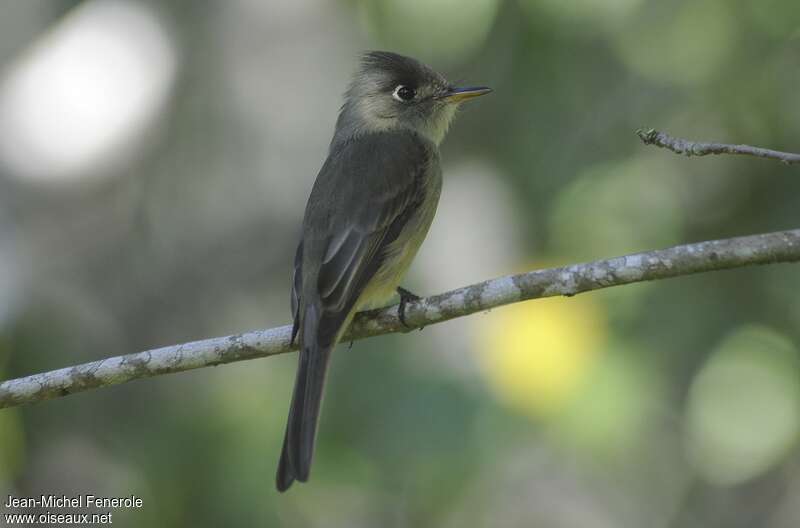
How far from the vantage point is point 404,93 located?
583 cm

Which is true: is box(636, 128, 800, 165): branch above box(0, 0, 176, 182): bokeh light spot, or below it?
below

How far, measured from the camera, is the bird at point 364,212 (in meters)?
4.34

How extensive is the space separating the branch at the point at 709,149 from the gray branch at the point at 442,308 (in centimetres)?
29

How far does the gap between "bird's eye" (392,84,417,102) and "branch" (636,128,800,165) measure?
7.05ft

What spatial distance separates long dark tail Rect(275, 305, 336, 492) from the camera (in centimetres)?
405

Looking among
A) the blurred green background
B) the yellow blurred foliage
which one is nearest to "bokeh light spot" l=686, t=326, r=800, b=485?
the blurred green background

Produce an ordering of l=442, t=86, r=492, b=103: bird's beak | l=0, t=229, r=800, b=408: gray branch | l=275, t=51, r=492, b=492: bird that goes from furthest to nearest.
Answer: l=442, t=86, r=492, b=103: bird's beak
l=275, t=51, r=492, b=492: bird
l=0, t=229, r=800, b=408: gray branch

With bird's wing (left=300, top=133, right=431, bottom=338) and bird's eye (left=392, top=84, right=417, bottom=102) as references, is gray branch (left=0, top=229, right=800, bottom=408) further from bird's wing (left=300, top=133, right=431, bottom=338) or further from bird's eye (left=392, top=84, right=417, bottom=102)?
bird's eye (left=392, top=84, right=417, bottom=102)

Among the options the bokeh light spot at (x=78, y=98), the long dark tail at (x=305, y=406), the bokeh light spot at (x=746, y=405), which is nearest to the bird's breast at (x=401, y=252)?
the long dark tail at (x=305, y=406)

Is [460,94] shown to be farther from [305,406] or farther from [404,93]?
[305,406]

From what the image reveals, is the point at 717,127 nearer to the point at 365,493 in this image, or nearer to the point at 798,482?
the point at 798,482

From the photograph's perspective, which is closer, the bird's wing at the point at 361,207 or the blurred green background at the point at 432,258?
the bird's wing at the point at 361,207

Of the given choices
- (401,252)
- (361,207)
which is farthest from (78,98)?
(401,252)

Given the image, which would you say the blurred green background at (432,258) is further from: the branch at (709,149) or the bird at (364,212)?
the branch at (709,149)
